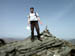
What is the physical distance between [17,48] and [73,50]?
6.47 metres

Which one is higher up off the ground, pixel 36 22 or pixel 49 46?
pixel 36 22

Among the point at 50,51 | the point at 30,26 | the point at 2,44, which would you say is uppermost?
the point at 30,26

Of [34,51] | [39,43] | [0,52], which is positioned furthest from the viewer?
[39,43]

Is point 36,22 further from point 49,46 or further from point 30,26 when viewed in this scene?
point 49,46

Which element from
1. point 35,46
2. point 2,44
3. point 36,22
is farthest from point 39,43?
point 2,44

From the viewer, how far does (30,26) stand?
43.3 feet

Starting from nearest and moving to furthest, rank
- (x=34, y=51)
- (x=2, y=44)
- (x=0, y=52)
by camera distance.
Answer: (x=0, y=52) → (x=34, y=51) → (x=2, y=44)

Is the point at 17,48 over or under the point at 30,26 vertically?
under

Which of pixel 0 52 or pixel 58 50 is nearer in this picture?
pixel 0 52

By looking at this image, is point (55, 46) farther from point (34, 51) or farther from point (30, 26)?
point (30, 26)

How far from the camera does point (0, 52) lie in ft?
39.1

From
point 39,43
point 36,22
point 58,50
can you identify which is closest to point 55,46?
point 58,50

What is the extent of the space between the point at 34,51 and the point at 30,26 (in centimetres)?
286

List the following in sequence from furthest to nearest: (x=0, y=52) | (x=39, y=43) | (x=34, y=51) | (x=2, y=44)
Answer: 1. (x=2, y=44)
2. (x=39, y=43)
3. (x=34, y=51)
4. (x=0, y=52)
